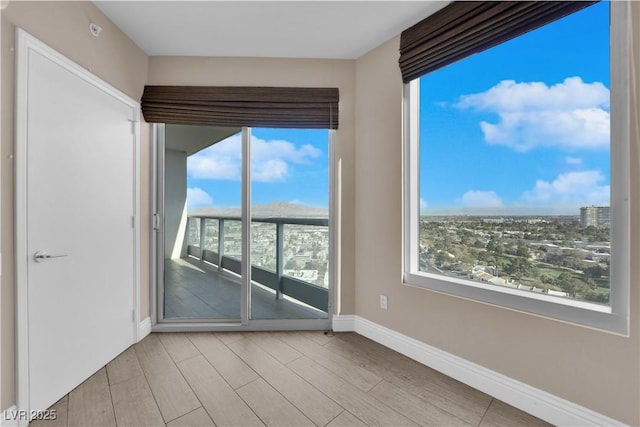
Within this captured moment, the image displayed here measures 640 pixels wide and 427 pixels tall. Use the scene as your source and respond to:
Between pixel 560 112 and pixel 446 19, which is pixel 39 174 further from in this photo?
pixel 560 112

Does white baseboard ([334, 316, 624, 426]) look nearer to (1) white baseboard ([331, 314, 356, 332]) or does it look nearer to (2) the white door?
(1) white baseboard ([331, 314, 356, 332])

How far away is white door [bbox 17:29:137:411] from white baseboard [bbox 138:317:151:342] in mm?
68

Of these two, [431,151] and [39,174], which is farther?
[431,151]

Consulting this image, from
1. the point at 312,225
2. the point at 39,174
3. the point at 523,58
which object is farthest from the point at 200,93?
the point at 523,58

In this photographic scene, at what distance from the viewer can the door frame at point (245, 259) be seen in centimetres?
252

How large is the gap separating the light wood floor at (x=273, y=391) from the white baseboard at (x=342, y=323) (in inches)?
9.9

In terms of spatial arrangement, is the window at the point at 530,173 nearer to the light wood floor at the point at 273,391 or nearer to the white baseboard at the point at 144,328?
the light wood floor at the point at 273,391

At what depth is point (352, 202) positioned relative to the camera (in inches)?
101

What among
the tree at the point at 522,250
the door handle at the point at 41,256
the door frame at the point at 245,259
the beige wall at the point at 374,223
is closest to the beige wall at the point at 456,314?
the beige wall at the point at 374,223

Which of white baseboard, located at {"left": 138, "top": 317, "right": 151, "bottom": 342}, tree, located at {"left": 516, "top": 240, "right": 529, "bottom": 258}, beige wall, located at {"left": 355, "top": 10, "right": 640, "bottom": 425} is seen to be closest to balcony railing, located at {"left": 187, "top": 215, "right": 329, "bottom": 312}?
beige wall, located at {"left": 355, "top": 10, "right": 640, "bottom": 425}

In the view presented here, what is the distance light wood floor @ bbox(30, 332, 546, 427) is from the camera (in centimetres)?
148

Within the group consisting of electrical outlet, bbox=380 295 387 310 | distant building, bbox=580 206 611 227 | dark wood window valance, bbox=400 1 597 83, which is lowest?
electrical outlet, bbox=380 295 387 310

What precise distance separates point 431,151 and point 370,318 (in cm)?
154

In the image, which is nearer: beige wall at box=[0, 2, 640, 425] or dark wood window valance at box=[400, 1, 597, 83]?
beige wall at box=[0, 2, 640, 425]
